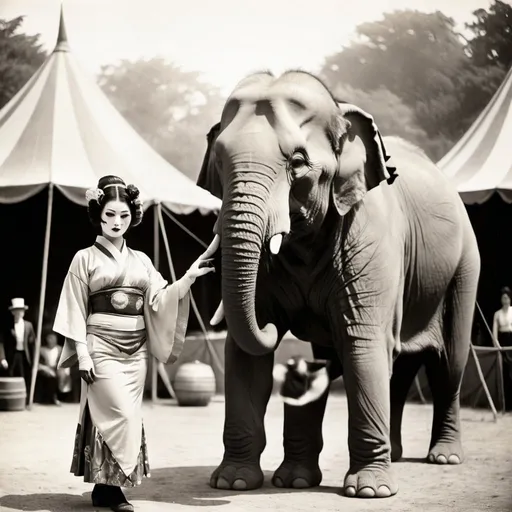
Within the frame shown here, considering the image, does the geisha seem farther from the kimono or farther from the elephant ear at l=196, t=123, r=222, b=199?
the elephant ear at l=196, t=123, r=222, b=199

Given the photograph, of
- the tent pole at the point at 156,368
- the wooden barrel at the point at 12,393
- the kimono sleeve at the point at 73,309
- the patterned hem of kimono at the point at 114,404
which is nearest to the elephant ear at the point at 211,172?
the kimono sleeve at the point at 73,309

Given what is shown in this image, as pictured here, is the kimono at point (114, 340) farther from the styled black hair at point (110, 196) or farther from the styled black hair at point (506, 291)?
the styled black hair at point (506, 291)

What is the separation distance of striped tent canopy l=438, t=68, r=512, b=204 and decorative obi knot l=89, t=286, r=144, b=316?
3209 mm

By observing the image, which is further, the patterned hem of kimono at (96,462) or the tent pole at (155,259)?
the tent pole at (155,259)

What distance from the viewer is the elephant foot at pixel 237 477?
13.5 ft

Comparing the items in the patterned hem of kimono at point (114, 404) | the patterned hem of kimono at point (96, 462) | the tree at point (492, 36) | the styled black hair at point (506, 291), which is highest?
the tree at point (492, 36)

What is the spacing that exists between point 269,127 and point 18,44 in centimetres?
297

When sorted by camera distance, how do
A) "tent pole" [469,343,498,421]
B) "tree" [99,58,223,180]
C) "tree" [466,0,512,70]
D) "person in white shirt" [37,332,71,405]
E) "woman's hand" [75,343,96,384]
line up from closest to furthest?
"woman's hand" [75,343,96,384], "tree" [466,0,512,70], "tent pole" [469,343,498,421], "tree" [99,58,223,180], "person in white shirt" [37,332,71,405]

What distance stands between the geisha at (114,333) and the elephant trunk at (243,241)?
113 mm

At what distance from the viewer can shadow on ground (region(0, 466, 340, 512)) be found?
374 cm

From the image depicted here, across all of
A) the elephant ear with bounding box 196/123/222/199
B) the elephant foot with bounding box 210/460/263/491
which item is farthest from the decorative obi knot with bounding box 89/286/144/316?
the elephant foot with bounding box 210/460/263/491

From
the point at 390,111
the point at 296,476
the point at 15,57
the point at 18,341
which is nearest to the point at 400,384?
the point at 296,476

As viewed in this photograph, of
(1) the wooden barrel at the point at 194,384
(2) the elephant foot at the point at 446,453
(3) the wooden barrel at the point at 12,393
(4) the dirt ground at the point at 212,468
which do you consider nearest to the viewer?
(4) the dirt ground at the point at 212,468

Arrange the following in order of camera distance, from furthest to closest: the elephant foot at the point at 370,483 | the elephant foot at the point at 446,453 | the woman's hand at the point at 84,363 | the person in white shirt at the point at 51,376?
the person in white shirt at the point at 51,376, the elephant foot at the point at 446,453, the elephant foot at the point at 370,483, the woman's hand at the point at 84,363
